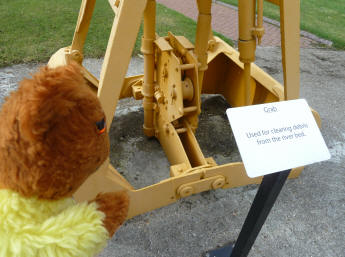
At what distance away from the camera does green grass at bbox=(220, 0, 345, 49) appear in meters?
4.00

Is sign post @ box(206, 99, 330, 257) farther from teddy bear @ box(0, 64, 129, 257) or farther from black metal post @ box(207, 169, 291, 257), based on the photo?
teddy bear @ box(0, 64, 129, 257)

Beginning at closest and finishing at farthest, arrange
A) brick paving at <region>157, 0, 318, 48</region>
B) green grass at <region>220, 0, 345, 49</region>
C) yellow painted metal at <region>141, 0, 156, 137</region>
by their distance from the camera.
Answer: yellow painted metal at <region>141, 0, 156, 137</region>
brick paving at <region>157, 0, 318, 48</region>
green grass at <region>220, 0, 345, 49</region>

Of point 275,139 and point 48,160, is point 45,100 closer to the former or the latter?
point 48,160

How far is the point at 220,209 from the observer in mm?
1469

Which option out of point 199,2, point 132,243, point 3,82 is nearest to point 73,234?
point 132,243

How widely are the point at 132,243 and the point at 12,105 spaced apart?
38.9 inches

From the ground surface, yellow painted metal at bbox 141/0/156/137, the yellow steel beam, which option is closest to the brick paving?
the ground surface

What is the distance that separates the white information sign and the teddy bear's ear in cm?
37

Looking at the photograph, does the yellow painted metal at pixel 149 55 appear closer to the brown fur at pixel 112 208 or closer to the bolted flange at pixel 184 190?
the bolted flange at pixel 184 190

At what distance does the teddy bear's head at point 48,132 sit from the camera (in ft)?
1.52

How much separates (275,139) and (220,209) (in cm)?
91

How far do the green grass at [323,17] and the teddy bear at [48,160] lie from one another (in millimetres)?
4099

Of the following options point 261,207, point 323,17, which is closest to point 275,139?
point 261,207

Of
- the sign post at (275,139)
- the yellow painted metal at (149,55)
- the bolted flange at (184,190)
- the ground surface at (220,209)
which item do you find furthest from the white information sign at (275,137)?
the yellow painted metal at (149,55)
